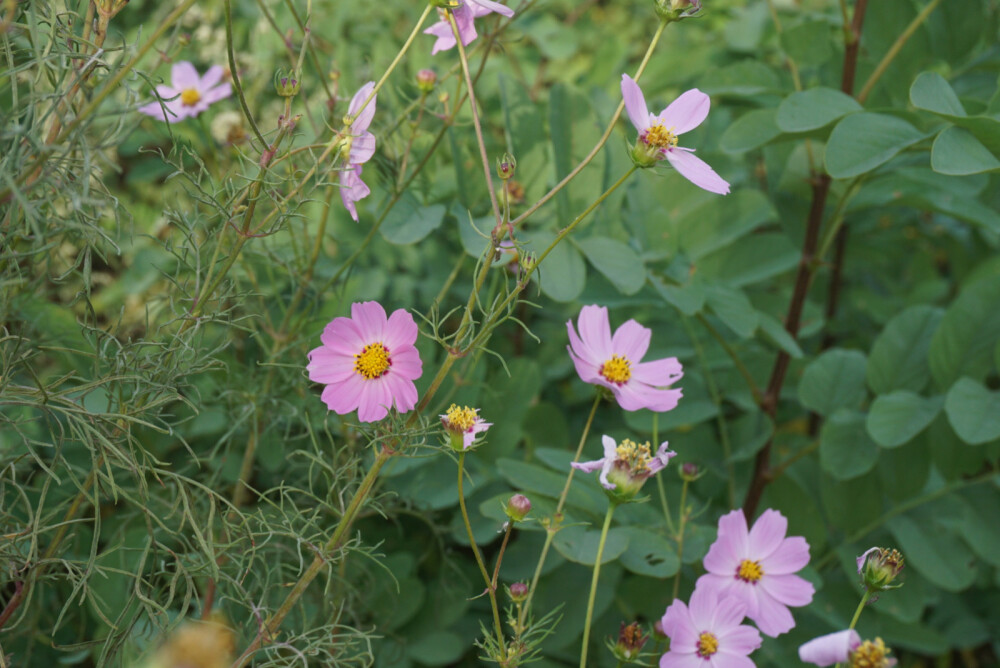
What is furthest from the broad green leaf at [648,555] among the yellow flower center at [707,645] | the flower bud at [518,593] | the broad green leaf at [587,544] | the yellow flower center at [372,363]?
the yellow flower center at [372,363]

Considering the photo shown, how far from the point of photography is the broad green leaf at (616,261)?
96cm

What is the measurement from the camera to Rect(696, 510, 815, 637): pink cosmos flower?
0.80 m

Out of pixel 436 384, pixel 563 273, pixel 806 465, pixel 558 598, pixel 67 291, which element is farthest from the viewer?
pixel 67 291

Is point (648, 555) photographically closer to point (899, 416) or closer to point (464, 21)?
point (899, 416)

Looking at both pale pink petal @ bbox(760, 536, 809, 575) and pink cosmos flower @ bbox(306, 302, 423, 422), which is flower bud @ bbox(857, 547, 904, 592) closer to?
pale pink petal @ bbox(760, 536, 809, 575)

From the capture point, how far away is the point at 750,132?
104cm

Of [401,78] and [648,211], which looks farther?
[401,78]

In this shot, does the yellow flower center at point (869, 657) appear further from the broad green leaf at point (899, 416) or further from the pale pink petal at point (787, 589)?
the broad green leaf at point (899, 416)

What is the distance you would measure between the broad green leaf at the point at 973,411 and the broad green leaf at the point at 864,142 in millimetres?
289

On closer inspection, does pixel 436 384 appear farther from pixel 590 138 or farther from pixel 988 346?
pixel 988 346

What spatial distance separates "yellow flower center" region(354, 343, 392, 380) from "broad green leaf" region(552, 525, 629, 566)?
24cm

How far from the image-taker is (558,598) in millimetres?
1065

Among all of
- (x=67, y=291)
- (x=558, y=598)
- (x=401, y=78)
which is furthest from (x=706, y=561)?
(x=67, y=291)

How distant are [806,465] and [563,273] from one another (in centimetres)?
52
